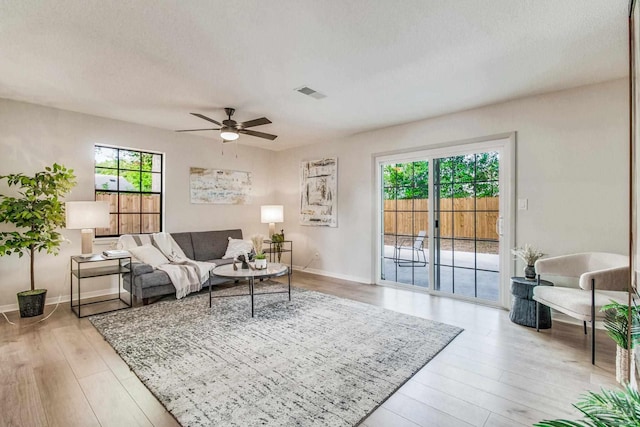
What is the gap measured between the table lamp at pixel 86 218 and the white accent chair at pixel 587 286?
491 centimetres

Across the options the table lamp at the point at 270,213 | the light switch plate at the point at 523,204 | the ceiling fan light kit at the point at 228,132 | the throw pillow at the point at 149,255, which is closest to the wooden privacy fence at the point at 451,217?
the light switch plate at the point at 523,204

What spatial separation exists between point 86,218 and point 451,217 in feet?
15.4

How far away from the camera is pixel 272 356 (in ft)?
8.33

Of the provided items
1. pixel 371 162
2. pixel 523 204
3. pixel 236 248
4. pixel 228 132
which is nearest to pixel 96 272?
pixel 236 248

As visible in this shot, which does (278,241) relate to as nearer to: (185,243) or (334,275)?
(334,275)

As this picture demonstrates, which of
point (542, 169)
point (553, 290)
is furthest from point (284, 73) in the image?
point (553, 290)

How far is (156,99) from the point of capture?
366cm

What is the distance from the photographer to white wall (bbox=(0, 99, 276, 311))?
12.2 ft

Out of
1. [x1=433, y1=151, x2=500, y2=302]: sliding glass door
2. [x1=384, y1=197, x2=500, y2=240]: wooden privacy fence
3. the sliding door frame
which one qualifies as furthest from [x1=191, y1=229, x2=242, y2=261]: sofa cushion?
[x1=433, y1=151, x2=500, y2=302]: sliding glass door

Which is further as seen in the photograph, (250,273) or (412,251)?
(412,251)

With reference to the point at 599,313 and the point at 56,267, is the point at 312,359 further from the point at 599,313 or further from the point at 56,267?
the point at 56,267

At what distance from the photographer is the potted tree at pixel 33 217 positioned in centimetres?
336

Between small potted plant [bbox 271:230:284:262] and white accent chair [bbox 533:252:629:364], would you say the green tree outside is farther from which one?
small potted plant [bbox 271:230:284:262]

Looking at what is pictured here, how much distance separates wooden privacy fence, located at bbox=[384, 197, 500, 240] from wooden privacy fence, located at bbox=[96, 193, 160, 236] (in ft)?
12.6
